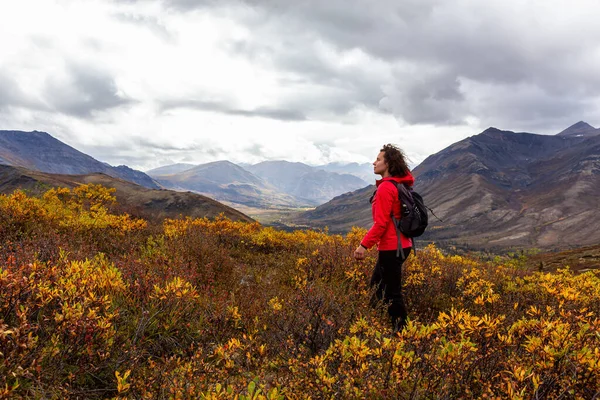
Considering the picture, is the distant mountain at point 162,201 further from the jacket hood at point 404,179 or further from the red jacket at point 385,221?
the red jacket at point 385,221

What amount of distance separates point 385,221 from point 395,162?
122 centimetres

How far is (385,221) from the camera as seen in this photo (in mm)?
5590

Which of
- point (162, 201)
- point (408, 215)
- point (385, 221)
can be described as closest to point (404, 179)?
point (408, 215)

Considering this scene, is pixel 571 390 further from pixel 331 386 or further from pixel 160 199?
pixel 160 199

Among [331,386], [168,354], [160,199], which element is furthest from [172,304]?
[160,199]

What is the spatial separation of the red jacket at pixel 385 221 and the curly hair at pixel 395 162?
27 centimetres

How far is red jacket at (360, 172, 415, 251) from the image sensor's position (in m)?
5.55

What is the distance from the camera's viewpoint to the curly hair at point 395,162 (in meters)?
6.00

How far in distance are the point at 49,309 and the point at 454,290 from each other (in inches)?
306

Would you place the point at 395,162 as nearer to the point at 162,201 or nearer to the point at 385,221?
the point at 385,221

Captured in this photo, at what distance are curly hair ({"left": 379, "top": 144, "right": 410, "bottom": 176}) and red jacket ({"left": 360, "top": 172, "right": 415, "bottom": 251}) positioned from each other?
27cm

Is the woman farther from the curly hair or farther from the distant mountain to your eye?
the distant mountain

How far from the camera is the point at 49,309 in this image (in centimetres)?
334

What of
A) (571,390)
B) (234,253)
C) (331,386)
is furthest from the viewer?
(234,253)
